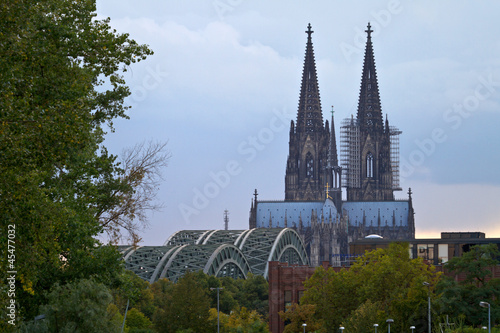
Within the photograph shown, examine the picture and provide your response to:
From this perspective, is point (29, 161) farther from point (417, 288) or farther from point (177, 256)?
point (177, 256)

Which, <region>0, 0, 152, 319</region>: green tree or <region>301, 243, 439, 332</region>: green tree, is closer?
<region>0, 0, 152, 319</region>: green tree

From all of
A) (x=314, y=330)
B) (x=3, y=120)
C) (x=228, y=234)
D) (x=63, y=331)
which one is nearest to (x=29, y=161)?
(x=3, y=120)

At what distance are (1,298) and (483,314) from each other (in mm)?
34581

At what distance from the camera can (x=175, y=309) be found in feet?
219

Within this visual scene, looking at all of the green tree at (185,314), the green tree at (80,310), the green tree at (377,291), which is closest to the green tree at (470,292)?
the green tree at (377,291)

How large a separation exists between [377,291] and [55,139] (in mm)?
40574

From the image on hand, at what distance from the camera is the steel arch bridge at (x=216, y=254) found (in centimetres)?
12044

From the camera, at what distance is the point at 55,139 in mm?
21344

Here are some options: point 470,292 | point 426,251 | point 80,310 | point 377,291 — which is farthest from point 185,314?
point 80,310

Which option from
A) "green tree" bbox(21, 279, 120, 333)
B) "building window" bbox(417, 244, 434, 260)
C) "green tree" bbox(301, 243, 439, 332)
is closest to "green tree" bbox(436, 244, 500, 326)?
"green tree" bbox(301, 243, 439, 332)

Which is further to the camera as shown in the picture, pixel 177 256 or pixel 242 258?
pixel 242 258

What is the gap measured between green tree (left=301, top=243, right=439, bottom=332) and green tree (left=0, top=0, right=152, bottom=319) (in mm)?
26245

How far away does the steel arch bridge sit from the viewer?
12044 centimetres

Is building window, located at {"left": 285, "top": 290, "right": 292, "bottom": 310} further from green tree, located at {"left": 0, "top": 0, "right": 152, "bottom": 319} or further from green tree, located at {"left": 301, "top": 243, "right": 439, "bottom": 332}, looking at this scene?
green tree, located at {"left": 0, "top": 0, "right": 152, "bottom": 319}
